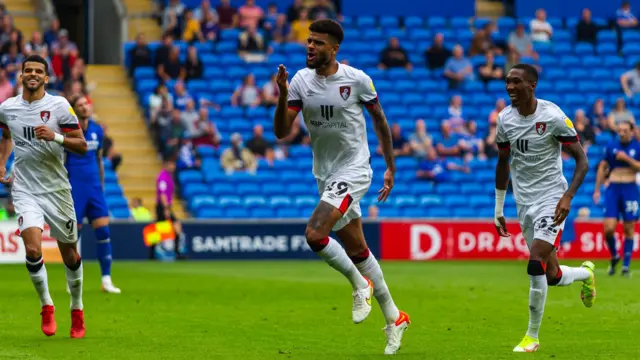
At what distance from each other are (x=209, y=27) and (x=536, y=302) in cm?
2206

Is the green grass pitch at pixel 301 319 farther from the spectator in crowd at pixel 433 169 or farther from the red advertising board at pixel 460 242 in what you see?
the spectator in crowd at pixel 433 169

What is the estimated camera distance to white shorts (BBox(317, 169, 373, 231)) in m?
9.44

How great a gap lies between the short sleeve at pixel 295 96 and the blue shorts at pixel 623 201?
437 inches

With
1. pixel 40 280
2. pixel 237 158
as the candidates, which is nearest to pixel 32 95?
pixel 40 280

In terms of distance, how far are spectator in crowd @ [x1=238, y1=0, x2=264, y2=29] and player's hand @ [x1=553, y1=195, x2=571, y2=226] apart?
21.9 m

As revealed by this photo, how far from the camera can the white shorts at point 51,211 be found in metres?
10.6

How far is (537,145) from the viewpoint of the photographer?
403 inches

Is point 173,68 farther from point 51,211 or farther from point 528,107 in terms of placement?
point 528,107

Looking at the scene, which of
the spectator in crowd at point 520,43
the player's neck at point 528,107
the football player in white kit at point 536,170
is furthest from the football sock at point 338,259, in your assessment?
the spectator in crowd at point 520,43

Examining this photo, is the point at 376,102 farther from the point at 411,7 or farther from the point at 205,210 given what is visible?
the point at 411,7

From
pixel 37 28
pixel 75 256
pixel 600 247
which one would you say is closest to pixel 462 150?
pixel 600 247

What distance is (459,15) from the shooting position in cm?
3572

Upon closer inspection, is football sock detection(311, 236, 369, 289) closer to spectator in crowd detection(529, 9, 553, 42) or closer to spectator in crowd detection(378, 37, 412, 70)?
spectator in crowd detection(378, 37, 412, 70)

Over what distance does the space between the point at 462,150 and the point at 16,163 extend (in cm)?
1991
